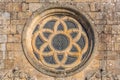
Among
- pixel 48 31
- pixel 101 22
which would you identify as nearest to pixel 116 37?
pixel 101 22

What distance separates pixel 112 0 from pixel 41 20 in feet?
7.81

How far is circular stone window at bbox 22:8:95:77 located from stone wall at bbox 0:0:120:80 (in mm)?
203

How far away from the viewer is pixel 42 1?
17.4 meters

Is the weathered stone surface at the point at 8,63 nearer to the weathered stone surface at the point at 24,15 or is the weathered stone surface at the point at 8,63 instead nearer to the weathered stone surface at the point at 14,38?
the weathered stone surface at the point at 14,38

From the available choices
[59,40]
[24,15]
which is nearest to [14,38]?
[24,15]

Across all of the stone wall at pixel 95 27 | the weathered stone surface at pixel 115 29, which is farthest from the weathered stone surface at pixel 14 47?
the weathered stone surface at pixel 115 29

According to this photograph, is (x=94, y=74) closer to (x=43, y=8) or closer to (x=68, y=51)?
(x=68, y=51)

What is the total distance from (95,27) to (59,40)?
48.0 inches

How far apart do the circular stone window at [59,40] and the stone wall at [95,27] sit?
203 mm

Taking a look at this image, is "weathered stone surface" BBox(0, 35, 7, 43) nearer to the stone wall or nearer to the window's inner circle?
the stone wall

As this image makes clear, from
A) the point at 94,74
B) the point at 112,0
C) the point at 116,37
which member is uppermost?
the point at 112,0

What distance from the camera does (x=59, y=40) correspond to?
17.3 meters

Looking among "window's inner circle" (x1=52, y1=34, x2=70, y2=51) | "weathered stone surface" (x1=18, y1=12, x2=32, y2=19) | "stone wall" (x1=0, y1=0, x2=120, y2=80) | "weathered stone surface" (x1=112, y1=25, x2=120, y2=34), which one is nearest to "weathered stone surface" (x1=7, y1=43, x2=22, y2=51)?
"stone wall" (x1=0, y1=0, x2=120, y2=80)

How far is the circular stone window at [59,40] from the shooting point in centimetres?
1709
